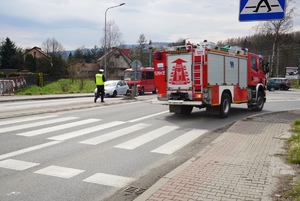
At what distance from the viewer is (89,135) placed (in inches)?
368

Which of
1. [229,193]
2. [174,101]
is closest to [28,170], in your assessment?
[229,193]

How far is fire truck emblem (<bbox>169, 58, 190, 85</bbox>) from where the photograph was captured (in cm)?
1278

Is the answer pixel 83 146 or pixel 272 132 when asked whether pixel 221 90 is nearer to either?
pixel 272 132

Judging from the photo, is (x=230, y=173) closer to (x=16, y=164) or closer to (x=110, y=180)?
(x=110, y=180)

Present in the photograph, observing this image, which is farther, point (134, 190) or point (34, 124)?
point (34, 124)

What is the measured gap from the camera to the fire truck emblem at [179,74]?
12.8 metres

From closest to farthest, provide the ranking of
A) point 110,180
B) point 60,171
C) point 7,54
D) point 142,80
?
point 110,180 → point 60,171 → point 142,80 → point 7,54

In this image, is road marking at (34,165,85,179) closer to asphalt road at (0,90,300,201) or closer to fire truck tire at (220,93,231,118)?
asphalt road at (0,90,300,201)

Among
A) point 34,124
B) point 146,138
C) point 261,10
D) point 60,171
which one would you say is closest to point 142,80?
point 34,124

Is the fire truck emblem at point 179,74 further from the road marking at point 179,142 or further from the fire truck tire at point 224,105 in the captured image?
the road marking at point 179,142

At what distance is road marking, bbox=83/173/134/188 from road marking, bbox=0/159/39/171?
145 centimetres

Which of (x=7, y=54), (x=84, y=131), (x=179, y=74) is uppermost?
(x=7, y=54)

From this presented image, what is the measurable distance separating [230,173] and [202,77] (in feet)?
23.1

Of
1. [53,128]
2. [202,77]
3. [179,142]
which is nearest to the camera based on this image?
[179,142]
